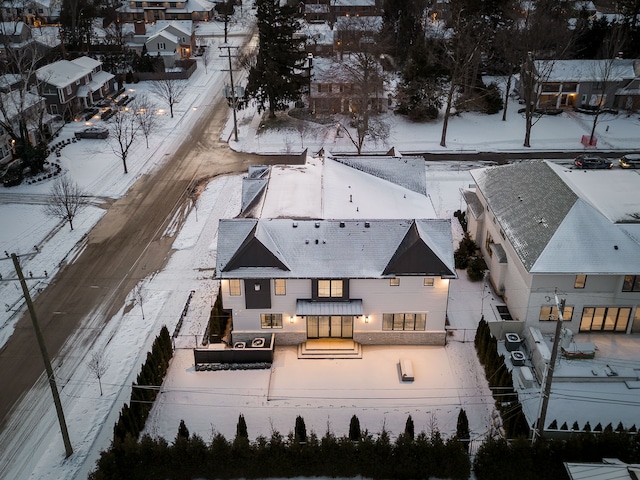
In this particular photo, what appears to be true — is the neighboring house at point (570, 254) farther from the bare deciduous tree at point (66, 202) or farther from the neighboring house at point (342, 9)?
the neighboring house at point (342, 9)

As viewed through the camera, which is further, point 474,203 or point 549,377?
point 474,203

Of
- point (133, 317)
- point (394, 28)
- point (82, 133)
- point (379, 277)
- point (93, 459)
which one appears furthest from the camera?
point (394, 28)

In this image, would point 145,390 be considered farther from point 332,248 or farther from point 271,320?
point 332,248

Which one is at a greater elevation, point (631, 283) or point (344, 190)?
point (344, 190)

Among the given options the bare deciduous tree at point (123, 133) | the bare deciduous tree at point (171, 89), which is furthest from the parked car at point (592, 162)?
the bare deciduous tree at point (171, 89)

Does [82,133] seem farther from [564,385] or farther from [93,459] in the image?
[564,385]

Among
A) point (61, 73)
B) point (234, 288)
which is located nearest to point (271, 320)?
point (234, 288)

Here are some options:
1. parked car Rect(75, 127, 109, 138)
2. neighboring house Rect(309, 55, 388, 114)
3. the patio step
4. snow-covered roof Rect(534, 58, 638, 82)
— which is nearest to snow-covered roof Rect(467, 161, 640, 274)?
the patio step

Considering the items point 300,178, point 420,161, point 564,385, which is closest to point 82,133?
point 300,178

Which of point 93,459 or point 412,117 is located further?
point 412,117
